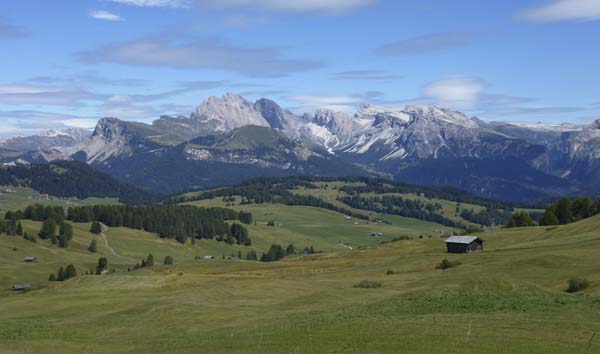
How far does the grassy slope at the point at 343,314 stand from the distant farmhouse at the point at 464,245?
32.1m

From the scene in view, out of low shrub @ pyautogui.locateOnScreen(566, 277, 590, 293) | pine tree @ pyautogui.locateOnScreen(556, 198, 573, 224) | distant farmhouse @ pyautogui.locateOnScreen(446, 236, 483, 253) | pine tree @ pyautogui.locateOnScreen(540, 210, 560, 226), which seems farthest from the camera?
pine tree @ pyautogui.locateOnScreen(556, 198, 573, 224)

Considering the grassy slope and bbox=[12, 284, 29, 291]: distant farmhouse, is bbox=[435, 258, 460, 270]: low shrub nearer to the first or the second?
the grassy slope

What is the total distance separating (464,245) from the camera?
132 meters

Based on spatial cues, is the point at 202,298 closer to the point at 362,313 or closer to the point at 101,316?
the point at 101,316

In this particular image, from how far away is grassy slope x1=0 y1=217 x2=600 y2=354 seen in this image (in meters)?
36.6

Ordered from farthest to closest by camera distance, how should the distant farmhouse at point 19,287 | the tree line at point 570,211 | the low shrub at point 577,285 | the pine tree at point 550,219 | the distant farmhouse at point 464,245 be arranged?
the tree line at point 570,211 < the pine tree at point 550,219 < the distant farmhouse at point 19,287 < the distant farmhouse at point 464,245 < the low shrub at point 577,285

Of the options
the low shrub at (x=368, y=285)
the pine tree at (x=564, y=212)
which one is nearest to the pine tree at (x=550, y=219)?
the pine tree at (x=564, y=212)

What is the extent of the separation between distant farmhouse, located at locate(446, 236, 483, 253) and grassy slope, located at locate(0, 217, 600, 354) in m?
32.1

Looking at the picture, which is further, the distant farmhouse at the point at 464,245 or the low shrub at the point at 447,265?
the distant farmhouse at the point at 464,245

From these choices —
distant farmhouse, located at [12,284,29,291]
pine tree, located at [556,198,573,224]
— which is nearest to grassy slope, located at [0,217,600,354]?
distant farmhouse, located at [12,284,29,291]

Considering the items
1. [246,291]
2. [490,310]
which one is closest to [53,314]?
[246,291]

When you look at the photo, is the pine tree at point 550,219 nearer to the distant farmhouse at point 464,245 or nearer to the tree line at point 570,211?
the tree line at point 570,211

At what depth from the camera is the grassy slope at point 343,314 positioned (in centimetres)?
3662

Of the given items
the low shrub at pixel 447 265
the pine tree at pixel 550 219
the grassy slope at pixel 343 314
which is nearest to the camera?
the grassy slope at pixel 343 314
